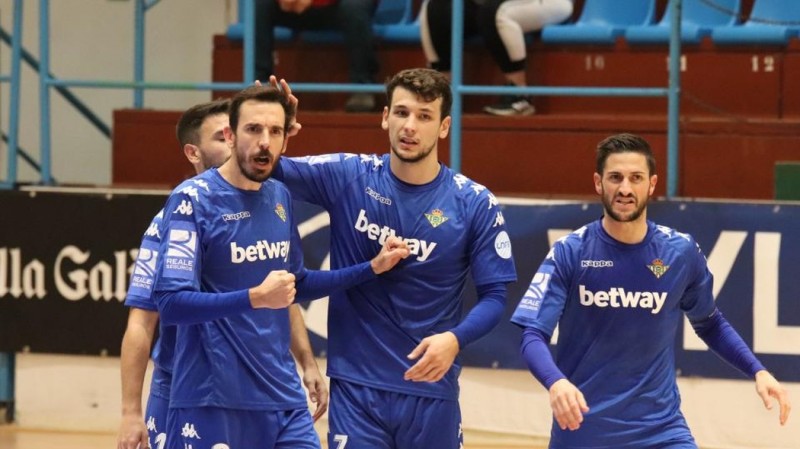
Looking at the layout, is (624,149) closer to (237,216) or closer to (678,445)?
(678,445)

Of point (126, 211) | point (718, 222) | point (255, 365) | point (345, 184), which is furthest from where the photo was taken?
point (126, 211)

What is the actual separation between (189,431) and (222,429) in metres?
0.12

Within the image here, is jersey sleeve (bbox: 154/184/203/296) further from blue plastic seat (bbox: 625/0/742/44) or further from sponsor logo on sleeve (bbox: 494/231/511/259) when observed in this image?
blue plastic seat (bbox: 625/0/742/44)

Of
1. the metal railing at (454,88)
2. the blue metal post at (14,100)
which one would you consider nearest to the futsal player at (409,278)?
the metal railing at (454,88)

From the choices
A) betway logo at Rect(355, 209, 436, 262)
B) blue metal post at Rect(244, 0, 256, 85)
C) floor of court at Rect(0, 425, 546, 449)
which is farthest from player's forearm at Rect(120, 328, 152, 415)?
blue metal post at Rect(244, 0, 256, 85)

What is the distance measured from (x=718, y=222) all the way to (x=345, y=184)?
10.9 ft

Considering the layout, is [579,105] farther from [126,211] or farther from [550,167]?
[126,211]

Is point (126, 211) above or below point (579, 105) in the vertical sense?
below

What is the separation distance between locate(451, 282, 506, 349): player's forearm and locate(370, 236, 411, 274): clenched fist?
0.32 m

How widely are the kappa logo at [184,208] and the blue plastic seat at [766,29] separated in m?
5.14

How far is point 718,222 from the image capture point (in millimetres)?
7781

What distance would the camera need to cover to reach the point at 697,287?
17.0 ft

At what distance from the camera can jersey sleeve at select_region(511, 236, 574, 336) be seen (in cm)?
491

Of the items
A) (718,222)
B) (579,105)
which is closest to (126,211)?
(579,105)
